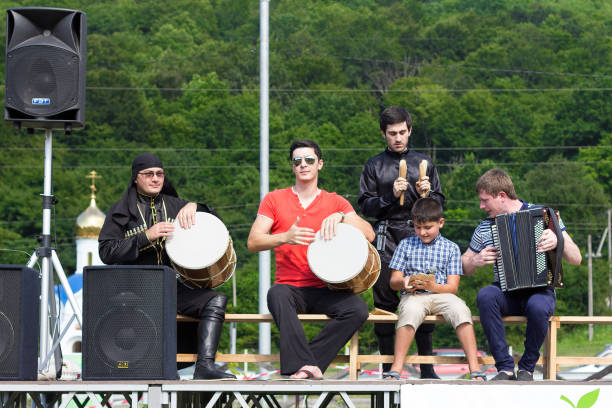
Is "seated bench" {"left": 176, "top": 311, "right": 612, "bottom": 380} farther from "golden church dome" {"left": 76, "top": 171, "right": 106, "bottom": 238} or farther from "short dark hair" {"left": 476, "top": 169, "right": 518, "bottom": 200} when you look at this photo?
"golden church dome" {"left": 76, "top": 171, "right": 106, "bottom": 238}

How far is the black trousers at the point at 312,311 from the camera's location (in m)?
6.45

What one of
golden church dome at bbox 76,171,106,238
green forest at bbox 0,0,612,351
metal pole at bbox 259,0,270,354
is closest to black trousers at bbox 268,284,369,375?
metal pole at bbox 259,0,270,354

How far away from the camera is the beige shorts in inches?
265

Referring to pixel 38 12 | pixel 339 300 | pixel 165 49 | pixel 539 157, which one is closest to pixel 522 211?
pixel 339 300

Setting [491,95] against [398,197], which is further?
[491,95]

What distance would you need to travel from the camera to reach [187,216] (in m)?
6.80

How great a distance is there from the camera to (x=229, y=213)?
5934 centimetres

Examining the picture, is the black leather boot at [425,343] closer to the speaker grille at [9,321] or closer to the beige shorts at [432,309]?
the beige shorts at [432,309]

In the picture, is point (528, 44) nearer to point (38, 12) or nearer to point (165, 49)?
point (165, 49)

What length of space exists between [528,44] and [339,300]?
75384 millimetres

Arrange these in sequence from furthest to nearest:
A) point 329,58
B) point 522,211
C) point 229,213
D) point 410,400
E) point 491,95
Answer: point 329,58
point 491,95
point 229,213
point 522,211
point 410,400

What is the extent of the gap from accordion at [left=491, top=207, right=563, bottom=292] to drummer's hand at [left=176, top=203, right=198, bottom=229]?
201cm

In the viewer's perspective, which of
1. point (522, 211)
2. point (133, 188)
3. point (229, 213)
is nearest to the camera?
point (522, 211)

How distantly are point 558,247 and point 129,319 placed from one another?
108 inches
